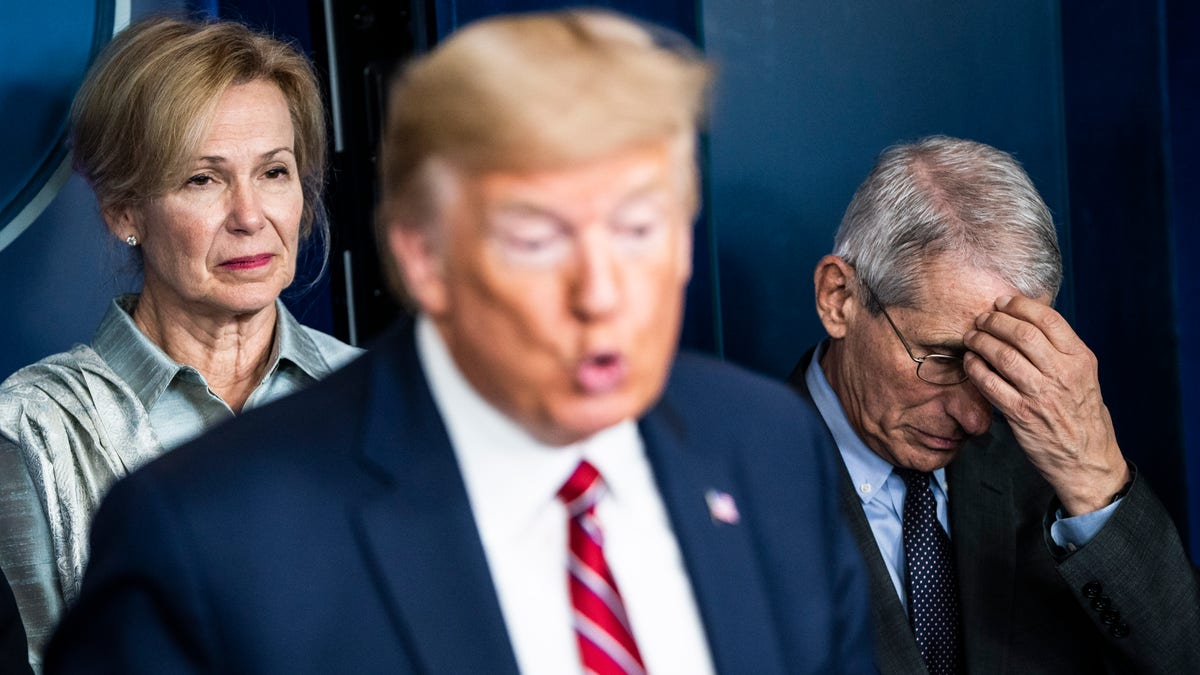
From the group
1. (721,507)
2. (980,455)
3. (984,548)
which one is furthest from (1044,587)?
(721,507)

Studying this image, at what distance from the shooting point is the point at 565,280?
715 mm

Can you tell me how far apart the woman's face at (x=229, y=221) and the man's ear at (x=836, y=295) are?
0.80 m

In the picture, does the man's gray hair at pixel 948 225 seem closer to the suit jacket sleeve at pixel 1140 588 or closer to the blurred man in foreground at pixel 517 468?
the suit jacket sleeve at pixel 1140 588

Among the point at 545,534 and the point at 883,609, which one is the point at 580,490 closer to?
the point at 545,534

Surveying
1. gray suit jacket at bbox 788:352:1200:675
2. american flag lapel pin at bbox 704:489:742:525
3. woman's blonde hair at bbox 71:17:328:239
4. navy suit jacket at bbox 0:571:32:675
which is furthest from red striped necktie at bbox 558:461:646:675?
woman's blonde hair at bbox 71:17:328:239

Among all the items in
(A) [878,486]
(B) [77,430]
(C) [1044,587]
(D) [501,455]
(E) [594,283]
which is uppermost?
(E) [594,283]

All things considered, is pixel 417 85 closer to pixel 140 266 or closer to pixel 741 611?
pixel 741 611

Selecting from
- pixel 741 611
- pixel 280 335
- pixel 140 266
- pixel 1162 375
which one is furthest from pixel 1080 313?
pixel 741 611

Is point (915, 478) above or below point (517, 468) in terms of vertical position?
below

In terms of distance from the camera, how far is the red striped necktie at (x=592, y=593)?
89 cm

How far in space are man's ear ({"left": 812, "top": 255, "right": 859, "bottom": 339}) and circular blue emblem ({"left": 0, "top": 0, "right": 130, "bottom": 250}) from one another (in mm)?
1187

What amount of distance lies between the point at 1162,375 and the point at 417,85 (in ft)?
7.53

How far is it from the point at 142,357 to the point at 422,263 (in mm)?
1303

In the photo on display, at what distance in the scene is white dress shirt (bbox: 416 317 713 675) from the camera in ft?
2.89
